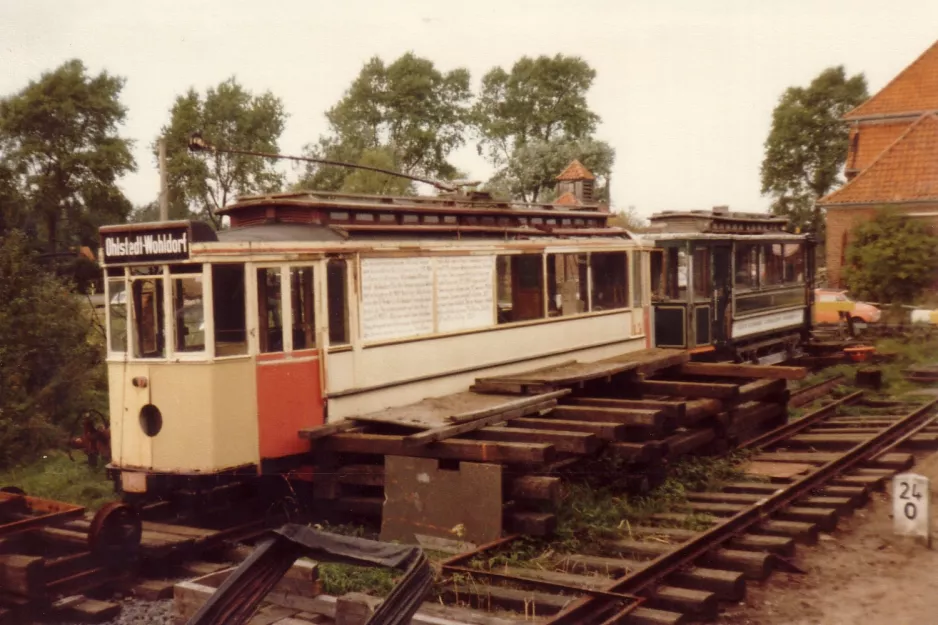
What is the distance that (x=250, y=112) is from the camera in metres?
36.8

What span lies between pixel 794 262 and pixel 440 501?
15.5 meters

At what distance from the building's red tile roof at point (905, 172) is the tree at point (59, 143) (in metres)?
17.5

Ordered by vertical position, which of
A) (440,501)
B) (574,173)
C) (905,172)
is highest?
(574,173)

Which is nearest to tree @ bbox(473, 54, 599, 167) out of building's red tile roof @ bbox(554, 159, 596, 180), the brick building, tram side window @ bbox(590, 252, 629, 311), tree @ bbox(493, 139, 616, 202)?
tree @ bbox(493, 139, 616, 202)

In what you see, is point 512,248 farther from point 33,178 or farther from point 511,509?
point 33,178

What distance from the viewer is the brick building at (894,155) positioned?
22188mm

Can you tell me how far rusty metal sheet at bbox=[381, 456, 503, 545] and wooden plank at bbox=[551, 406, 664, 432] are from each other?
164cm

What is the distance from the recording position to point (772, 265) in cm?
1994

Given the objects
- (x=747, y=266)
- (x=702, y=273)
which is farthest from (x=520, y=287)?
(x=747, y=266)

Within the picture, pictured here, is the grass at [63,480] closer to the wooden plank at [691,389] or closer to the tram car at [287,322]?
the tram car at [287,322]

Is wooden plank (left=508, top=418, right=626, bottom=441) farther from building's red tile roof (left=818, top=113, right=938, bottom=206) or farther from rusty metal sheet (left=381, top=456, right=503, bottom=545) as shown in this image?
building's red tile roof (left=818, top=113, right=938, bottom=206)

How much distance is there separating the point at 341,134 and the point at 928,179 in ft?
75.8

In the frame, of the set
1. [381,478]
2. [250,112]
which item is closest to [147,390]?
[381,478]

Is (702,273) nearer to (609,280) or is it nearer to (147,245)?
(609,280)
